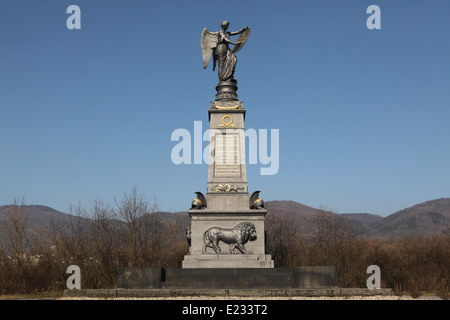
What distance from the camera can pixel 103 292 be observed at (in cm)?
1547

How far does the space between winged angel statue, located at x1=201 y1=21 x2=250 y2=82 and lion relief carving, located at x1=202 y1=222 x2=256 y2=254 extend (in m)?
8.10

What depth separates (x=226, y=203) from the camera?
A: 20938 mm

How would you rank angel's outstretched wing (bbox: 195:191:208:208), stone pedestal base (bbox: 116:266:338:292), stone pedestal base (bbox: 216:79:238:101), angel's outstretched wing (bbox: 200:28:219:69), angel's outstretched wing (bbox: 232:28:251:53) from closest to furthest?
stone pedestal base (bbox: 116:266:338:292) → angel's outstretched wing (bbox: 195:191:208:208) → stone pedestal base (bbox: 216:79:238:101) → angel's outstretched wing (bbox: 200:28:219:69) → angel's outstretched wing (bbox: 232:28:251:53)

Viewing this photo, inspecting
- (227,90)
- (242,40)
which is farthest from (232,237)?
(242,40)

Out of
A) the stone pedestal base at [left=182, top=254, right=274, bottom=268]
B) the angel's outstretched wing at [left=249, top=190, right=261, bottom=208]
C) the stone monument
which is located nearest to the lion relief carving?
the stone monument

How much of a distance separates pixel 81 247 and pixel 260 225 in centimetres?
989

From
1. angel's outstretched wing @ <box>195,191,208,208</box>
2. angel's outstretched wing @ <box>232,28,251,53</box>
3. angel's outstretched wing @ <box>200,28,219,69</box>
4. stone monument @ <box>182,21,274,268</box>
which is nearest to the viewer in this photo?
stone monument @ <box>182,21,274,268</box>

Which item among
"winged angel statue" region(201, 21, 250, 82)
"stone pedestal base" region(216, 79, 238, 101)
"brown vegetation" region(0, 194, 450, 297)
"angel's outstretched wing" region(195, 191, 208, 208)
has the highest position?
"winged angel statue" region(201, 21, 250, 82)

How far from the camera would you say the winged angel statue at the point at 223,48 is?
76.6 feet

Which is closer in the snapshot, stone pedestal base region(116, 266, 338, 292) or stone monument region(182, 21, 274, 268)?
stone pedestal base region(116, 266, 338, 292)

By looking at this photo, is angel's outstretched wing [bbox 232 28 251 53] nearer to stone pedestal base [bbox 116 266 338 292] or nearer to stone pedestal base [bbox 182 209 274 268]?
stone pedestal base [bbox 182 209 274 268]

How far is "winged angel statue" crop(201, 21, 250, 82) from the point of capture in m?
23.4

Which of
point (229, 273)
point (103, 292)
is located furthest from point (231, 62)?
point (103, 292)

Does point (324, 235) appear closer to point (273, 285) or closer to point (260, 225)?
point (260, 225)
